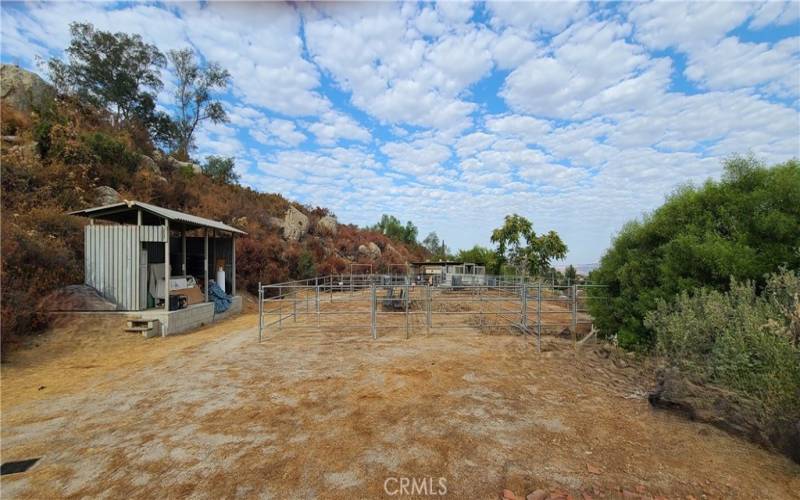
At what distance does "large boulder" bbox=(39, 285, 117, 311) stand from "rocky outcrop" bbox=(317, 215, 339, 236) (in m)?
20.6

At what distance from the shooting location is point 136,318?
8.59 m

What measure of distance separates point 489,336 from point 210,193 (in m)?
22.4

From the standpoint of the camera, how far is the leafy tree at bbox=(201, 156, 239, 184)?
28547 mm

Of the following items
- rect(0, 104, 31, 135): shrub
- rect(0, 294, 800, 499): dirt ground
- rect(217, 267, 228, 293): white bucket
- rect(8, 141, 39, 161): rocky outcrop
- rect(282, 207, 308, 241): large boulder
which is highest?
rect(0, 104, 31, 135): shrub

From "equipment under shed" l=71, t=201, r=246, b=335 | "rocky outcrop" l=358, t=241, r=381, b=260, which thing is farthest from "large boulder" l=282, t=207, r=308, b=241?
"equipment under shed" l=71, t=201, r=246, b=335

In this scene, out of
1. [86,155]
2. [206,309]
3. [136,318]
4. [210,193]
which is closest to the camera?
[136,318]

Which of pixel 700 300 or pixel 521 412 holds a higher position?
pixel 700 300

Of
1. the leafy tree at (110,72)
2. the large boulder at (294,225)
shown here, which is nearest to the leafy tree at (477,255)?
the large boulder at (294,225)

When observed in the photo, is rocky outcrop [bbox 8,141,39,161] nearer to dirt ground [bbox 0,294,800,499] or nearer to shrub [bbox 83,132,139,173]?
shrub [bbox 83,132,139,173]

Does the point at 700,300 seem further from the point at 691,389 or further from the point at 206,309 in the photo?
the point at 206,309

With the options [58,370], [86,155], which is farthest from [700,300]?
[86,155]

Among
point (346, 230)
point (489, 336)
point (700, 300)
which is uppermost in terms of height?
point (346, 230)

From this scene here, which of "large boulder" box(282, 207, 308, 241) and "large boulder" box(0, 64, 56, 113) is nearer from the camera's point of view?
"large boulder" box(0, 64, 56, 113)

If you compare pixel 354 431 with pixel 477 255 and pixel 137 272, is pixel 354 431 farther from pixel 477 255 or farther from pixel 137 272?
pixel 477 255
